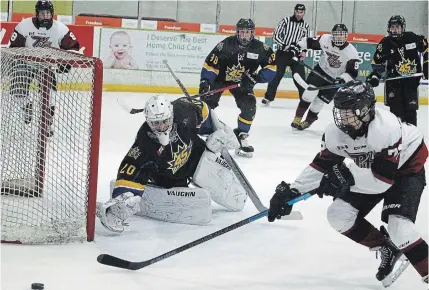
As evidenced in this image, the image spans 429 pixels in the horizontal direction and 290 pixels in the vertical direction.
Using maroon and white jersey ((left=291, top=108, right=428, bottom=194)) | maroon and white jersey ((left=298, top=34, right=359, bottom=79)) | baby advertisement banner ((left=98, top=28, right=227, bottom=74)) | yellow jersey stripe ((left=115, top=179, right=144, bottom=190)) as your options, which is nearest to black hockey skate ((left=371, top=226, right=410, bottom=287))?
maroon and white jersey ((left=291, top=108, right=428, bottom=194))

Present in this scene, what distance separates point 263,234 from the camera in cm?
427

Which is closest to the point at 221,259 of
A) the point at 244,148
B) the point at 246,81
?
the point at 246,81

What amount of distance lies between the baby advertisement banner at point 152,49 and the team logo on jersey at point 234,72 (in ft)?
9.88

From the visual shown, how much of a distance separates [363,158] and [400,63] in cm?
365

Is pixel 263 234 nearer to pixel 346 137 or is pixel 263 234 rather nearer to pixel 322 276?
pixel 322 276

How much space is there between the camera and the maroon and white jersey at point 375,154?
3186mm

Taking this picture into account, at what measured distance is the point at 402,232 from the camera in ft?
10.6

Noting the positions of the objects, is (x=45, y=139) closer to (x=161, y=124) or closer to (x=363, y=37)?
(x=161, y=124)

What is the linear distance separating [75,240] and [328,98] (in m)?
3.99

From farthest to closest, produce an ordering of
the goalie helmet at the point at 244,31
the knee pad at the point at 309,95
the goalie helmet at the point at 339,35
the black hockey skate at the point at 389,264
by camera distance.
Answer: the knee pad at the point at 309,95 < the goalie helmet at the point at 339,35 < the goalie helmet at the point at 244,31 < the black hockey skate at the point at 389,264

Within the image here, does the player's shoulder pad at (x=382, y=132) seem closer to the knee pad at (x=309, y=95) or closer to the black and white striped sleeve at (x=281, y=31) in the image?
the knee pad at (x=309, y=95)

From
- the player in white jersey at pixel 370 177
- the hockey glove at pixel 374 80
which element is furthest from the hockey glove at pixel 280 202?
the hockey glove at pixel 374 80

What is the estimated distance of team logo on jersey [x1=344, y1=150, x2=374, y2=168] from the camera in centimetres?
337

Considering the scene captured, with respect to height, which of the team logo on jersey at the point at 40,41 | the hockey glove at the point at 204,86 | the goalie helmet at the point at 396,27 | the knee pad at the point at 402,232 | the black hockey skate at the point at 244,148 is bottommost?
the black hockey skate at the point at 244,148
